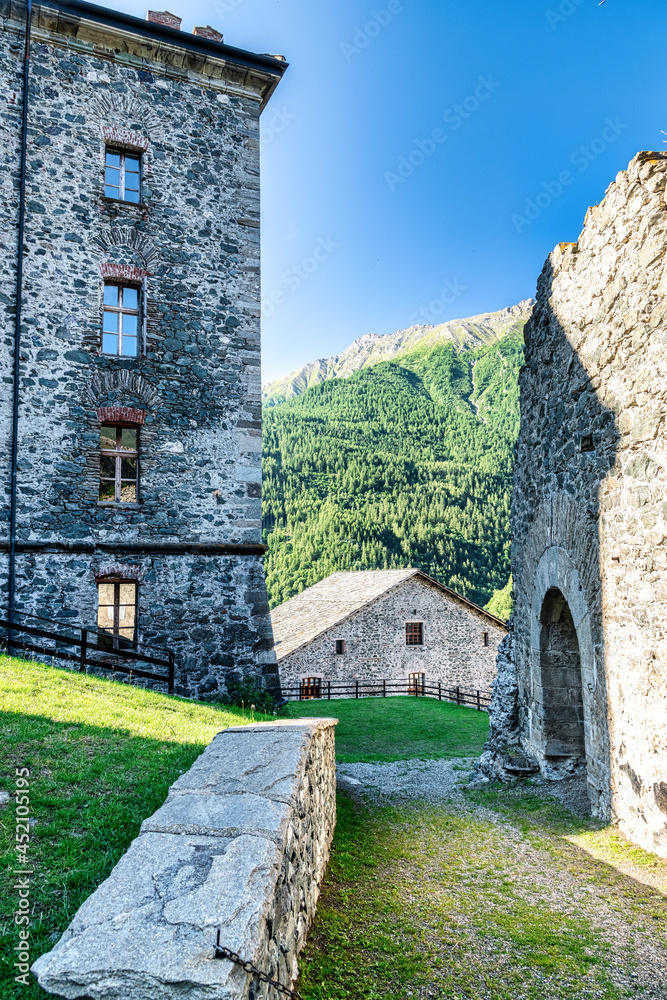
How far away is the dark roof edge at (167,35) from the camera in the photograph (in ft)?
33.7

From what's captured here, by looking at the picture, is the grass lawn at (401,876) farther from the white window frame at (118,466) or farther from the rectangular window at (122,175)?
the rectangular window at (122,175)

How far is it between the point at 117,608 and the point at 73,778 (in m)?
6.37

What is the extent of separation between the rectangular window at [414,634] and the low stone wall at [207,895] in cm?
2233

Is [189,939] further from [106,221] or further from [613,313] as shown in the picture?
[106,221]

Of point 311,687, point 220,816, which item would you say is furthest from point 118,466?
point 311,687

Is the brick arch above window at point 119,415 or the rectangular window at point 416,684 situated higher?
the brick arch above window at point 119,415

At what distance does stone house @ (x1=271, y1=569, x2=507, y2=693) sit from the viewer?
2447cm

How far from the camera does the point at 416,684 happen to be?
82.5 ft

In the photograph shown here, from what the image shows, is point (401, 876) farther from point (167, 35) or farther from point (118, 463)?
point (167, 35)

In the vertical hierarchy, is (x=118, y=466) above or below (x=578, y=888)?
above

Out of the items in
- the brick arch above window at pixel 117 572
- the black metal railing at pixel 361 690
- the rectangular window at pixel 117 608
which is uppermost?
the brick arch above window at pixel 117 572

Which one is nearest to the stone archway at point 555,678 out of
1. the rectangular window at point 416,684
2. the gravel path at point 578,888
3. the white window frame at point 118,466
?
the gravel path at point 578,888

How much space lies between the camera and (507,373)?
100188 millimetres

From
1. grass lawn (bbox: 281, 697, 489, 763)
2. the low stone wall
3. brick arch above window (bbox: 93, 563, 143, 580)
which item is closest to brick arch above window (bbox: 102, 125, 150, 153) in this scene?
brick arch above window (bbox: 93, 563, 143, 580)
